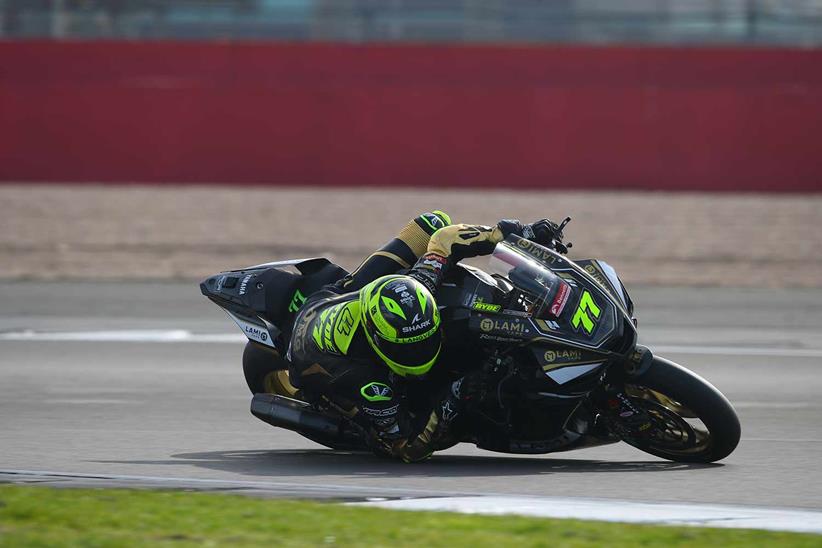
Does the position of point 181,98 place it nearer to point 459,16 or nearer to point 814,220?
point 459,16

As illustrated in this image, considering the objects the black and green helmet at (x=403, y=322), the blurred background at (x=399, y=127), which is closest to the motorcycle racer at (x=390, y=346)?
the black and green helmet at (x=403, y=322)

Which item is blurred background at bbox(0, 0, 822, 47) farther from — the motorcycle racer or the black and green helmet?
the black and green helmet

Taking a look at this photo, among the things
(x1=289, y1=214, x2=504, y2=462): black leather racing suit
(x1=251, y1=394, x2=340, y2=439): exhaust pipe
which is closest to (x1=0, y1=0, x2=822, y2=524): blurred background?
(x1=251, y1=394, x2=340, y2=439): exhaust pipe

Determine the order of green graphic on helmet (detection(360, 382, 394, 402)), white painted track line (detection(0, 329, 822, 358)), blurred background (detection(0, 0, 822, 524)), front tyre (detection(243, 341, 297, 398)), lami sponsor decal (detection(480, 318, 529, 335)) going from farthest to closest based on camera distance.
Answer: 1. blurred background (detection(0, 0, 822, 524))
2. white painted track line (detection(0, 329, 822, 358))
3. front tyre (detection(243, 341, 297, 398))
4. green graphic on helmet (detection(360, 382, 394, 402))
5. lami sponsor decal (detection(480, 318, 529, 335))

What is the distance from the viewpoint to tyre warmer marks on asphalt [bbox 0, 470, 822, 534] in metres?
5.03

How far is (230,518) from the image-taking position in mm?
4941

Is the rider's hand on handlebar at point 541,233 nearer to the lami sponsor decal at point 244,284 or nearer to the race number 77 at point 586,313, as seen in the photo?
the race number 77 at point 586,313

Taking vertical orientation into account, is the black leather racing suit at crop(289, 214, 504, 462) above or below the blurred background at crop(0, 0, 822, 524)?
below

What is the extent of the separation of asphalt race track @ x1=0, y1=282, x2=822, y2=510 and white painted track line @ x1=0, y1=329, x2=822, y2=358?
0.7 inches

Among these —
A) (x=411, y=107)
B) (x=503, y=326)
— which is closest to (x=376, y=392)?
(x=503, y=326)

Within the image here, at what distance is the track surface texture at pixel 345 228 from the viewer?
15227 millimetres

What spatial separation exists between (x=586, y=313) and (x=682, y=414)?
2.09 ft

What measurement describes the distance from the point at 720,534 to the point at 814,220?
49.1ft

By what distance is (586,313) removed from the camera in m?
5.83
